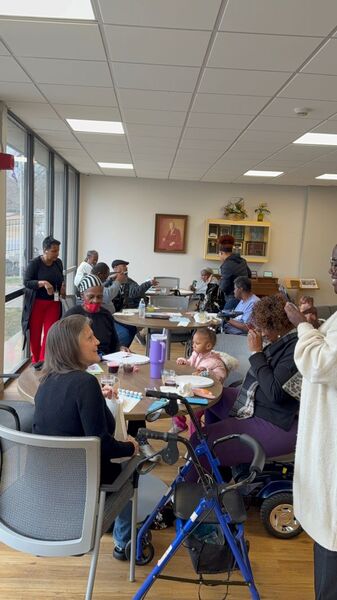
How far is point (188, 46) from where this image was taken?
2.62 meters

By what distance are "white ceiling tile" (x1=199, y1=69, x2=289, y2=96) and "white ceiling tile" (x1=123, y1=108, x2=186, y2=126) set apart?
73 cm

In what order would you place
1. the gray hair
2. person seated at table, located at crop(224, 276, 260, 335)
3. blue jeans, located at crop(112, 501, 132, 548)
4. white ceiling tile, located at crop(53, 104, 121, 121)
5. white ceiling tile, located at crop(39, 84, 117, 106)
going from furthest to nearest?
person seated at table, located at crop(224, 276, 260, 335)
white ceiling tile, located at crop(53, 104, 121, 121)
white ceiling tile, located at crop(39, 84, 117, 106)
blue jeans, located at crop(112, 501, 132, 548)
the gray hair

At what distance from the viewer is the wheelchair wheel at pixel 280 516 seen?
7.45ft

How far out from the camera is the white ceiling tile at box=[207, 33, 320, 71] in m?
2.48

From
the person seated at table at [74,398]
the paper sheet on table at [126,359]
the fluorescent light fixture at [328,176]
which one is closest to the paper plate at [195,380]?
the paper sheet on table at [126,359]

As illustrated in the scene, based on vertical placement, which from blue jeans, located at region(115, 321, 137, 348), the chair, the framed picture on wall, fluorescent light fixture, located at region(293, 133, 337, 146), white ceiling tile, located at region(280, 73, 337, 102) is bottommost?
blue jeans, located at region(115, 321, 137, 348)

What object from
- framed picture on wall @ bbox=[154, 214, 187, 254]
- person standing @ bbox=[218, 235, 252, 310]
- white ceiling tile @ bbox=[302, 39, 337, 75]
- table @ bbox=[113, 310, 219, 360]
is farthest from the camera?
framed picture on wall @ bbox=[154, 214, 187, 254]

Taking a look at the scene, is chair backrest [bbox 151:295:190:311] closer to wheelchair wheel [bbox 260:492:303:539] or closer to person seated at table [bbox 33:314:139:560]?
wheelchair wheel [bbox 260:492:303:539]

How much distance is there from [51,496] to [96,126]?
162 inches

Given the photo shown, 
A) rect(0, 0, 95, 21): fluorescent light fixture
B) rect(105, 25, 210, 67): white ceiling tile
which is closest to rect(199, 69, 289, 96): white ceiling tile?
rect(105, 25, 210, 67): white ceiling tile

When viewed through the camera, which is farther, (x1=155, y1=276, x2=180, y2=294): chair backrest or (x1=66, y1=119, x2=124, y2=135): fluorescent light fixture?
(x1=155, y1=276, x2=180, y2=294): chair backrest

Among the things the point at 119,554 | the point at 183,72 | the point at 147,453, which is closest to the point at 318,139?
the point at 183,72

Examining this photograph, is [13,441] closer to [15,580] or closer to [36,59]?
[15,580]

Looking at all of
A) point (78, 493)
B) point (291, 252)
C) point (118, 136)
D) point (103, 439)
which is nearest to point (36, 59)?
point (118, 136)
